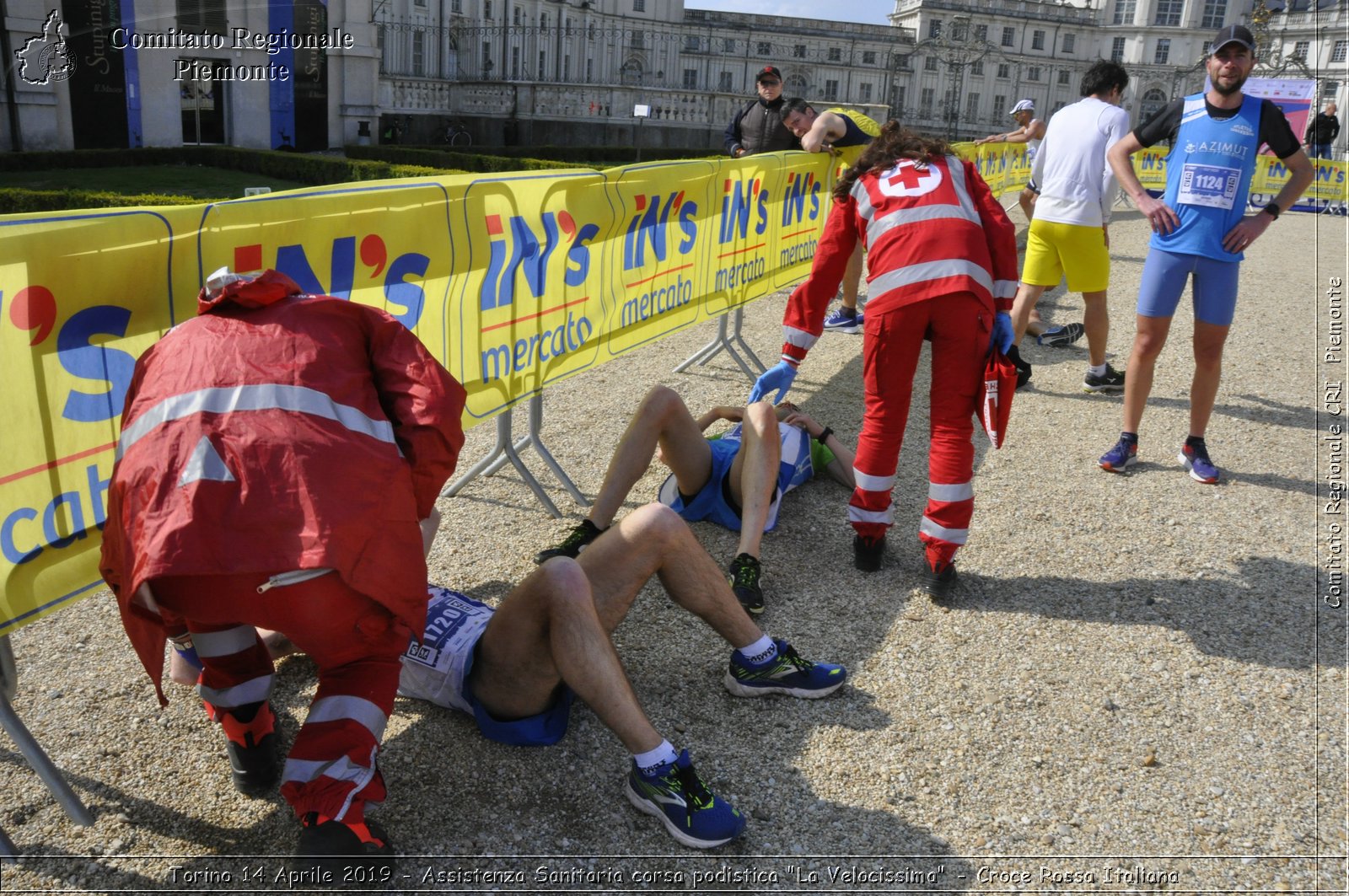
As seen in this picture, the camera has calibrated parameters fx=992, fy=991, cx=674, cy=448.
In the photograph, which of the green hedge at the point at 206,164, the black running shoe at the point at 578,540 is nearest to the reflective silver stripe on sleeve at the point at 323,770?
the black running shoe at the point at 578,540

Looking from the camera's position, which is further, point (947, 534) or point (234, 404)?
point (947, 534)

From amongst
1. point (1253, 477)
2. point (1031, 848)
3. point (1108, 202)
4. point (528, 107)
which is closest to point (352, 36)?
point (528, 107)

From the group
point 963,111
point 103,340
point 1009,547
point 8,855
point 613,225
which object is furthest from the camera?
point 963,111

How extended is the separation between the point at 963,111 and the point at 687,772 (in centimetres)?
8404

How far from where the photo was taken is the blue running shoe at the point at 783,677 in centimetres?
320

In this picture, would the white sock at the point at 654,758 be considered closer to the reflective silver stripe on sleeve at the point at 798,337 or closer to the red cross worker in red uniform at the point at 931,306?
the red cross worker in red uniform at the point at 931,306

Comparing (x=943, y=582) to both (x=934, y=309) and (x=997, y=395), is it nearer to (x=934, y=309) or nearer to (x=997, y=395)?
(x=997, y=395)

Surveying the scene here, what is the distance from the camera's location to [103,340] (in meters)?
2.77

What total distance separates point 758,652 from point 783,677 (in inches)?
4.9

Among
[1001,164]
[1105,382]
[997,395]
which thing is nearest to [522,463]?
[997,395]

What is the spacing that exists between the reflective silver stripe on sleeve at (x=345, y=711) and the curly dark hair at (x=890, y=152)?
2855mm

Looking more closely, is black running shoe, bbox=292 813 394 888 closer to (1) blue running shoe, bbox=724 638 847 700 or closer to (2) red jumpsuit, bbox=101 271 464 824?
(2) red jumpsuit, bbox=101 271 464 824

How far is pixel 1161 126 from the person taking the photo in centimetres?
522

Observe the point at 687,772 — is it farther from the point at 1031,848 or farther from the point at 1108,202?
the point at 1108,202
